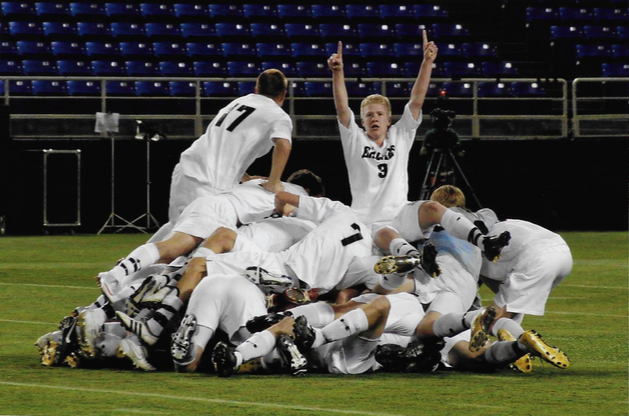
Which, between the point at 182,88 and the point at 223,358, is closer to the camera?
the point at 223,358

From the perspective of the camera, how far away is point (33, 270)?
1320 cm

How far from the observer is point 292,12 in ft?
77.0

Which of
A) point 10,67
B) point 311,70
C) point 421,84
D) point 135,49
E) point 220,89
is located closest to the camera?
point 421,84

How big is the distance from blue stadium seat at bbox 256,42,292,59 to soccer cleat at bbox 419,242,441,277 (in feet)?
52.5

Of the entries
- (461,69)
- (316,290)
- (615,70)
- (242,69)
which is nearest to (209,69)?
(242,69)

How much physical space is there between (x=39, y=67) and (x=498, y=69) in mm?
9022

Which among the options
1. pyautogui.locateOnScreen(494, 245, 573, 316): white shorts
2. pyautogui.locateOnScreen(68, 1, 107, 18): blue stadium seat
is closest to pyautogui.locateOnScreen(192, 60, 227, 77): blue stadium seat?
pyautogui.locateOnScreen(68, 1, 107, 18): blue stadium seat

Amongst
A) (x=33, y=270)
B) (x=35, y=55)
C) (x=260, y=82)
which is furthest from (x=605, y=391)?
(x=35, y=55)

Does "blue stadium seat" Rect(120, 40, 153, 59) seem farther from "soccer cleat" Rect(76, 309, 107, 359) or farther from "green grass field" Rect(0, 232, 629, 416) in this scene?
"soccer cleat" Rect(76, 309, 107, 359)

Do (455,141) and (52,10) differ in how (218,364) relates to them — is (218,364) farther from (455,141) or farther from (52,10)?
(52,10)

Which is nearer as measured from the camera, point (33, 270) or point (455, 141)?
point (33, 270)

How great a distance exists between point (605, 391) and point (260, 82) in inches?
149

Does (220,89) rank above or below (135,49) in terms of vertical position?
below

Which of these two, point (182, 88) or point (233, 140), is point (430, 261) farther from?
point (182, 88)
